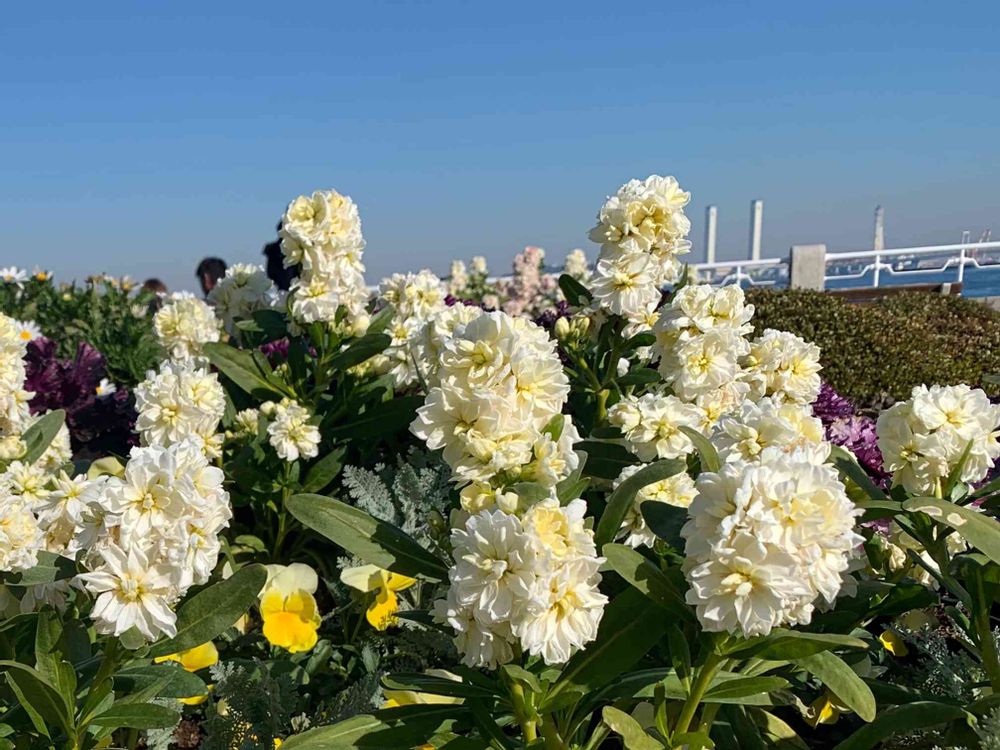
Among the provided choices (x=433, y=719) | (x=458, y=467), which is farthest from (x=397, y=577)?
(x=458, y=467)

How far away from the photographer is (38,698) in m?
1.24

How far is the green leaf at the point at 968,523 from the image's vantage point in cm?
125

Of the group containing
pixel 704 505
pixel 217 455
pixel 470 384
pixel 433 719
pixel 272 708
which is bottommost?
pixel 272 708

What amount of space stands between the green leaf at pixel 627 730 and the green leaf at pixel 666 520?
0.89 feet

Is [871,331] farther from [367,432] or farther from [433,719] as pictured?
[433,719]

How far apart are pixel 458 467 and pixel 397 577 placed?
1.02 m

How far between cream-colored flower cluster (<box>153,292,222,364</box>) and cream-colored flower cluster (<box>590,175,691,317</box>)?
1365 millimetres

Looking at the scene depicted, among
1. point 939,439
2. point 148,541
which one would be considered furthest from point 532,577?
point 939,439

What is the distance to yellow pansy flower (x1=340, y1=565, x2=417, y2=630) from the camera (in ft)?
6.93

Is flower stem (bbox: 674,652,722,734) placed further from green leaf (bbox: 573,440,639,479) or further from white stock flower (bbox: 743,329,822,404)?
white stock flower (bbox: 743,329,822,404)

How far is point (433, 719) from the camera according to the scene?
4.59ft

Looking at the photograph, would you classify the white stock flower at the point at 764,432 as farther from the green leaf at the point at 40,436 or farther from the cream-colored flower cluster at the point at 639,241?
the green leaf at the point at 40,436

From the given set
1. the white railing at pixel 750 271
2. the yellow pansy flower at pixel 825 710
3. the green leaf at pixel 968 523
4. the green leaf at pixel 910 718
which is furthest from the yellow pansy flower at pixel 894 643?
the white railing at pixel 750 271

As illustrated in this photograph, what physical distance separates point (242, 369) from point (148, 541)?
143 cm
